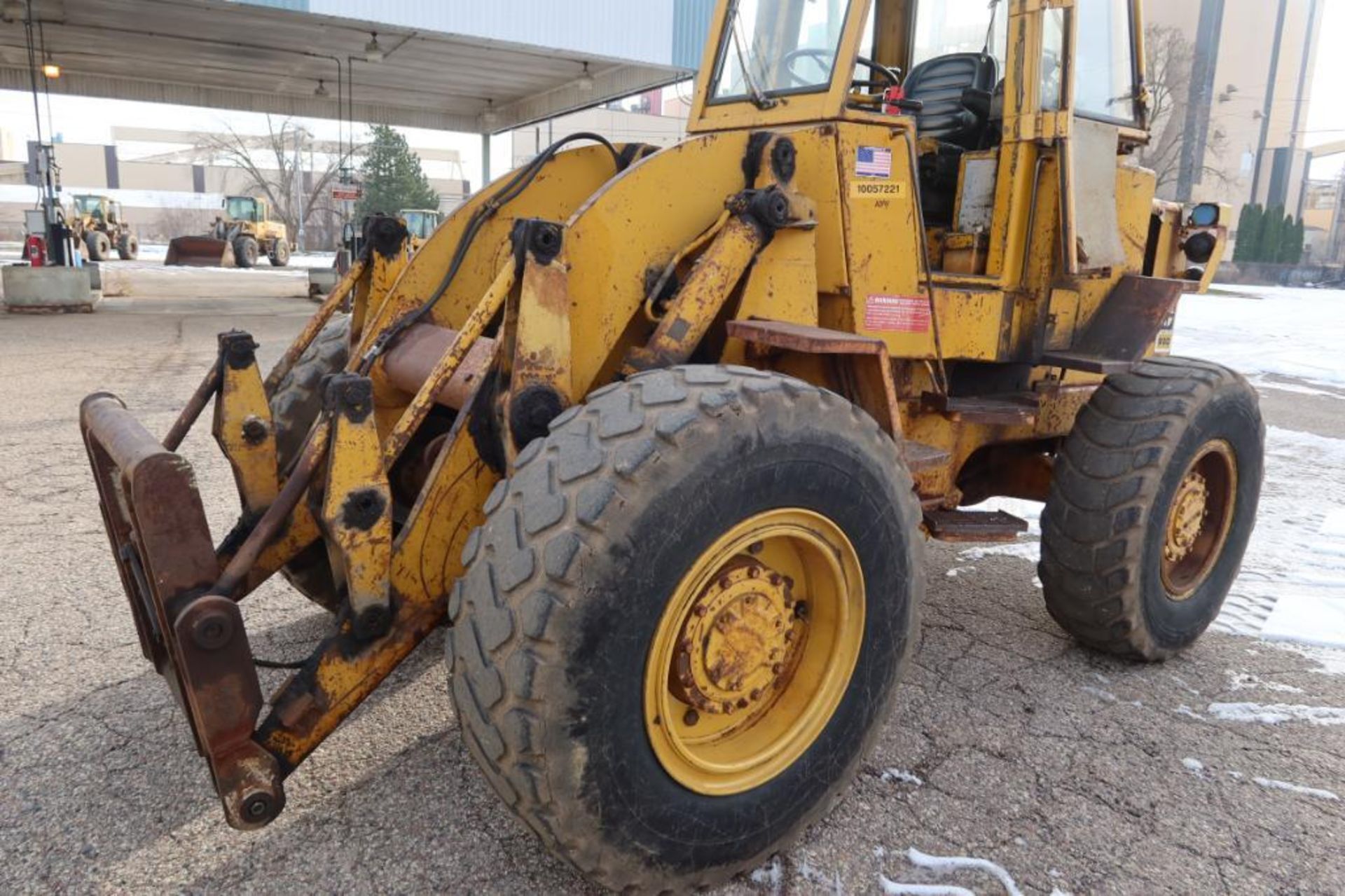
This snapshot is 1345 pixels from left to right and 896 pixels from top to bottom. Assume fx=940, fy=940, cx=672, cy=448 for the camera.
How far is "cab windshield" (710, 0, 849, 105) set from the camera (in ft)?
10.8

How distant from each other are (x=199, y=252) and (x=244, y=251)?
1.53m

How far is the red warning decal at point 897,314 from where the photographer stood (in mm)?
3248

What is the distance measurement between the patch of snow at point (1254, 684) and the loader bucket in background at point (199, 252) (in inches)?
1456

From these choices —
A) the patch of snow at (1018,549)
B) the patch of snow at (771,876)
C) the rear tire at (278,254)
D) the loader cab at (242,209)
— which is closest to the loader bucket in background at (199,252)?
the rear tire at (278,254)

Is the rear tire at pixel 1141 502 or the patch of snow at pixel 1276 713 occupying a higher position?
the rear tire at pixel 1141 502

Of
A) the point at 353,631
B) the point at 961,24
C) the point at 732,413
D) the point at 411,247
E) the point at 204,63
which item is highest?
the point at 204,63

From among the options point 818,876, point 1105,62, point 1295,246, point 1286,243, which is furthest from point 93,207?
point 1295,246

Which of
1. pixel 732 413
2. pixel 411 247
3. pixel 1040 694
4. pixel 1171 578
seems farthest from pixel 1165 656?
pixel 411 247

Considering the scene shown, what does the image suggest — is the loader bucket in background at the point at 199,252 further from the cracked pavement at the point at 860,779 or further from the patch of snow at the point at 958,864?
the patch of snow at the point at 958,864

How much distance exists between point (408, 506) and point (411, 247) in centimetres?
129

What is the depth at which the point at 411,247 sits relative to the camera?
3.94 m

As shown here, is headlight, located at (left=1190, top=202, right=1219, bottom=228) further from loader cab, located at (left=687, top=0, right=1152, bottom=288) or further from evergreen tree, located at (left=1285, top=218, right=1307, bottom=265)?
evergreen tree, located at (left=1285, top=218, right=1307, bottom=265)

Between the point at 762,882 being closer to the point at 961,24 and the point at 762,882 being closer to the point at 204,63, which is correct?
the point at 961,24

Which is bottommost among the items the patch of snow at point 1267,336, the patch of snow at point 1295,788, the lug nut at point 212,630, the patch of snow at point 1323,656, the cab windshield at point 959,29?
the patch of snow at point 1295,788
